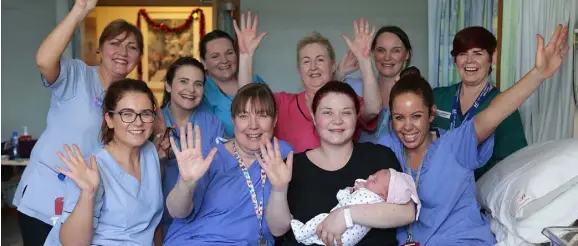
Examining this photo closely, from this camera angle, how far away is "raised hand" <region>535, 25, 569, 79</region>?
86.4 inches

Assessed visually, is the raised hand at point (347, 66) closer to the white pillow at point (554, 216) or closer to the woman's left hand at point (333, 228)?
the woman's left hand at point (333, 228)

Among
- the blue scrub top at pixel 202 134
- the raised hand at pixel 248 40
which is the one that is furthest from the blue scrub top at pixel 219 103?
the raised hand at pixel 248 40

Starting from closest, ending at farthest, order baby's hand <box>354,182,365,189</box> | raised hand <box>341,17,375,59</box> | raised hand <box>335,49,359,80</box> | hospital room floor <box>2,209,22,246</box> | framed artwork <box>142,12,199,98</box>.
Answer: baby's hand <box>354,182,365,189</box> < raised hand <box>341,17,375,59</box> < raised hand <box>335,49,359,80</box> < hospital room floor <box>2,209,22,246</box> < framed artwork <box>142,12,199,98</box>

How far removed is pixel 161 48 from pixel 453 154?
222 inches

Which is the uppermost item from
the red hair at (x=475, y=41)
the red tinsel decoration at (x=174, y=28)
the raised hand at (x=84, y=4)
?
the red tinsel decoration at (x=174, y=28)

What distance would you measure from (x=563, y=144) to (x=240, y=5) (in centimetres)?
416

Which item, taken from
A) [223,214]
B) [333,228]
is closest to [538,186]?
[333,228]

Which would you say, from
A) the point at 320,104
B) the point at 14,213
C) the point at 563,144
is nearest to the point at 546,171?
the point at 563,144

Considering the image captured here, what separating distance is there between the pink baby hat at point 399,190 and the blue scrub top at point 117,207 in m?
0.85

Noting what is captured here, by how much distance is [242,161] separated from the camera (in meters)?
2.38

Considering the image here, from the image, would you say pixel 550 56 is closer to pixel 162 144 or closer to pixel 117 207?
pixel 162 144

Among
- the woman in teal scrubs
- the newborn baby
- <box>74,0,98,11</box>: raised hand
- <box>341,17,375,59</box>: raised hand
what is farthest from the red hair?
<box>74,0,98,11</box>: raised hand

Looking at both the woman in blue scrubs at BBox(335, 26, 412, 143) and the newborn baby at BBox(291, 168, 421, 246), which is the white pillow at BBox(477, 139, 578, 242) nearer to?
the newborn baby at BBox(291, 168, 421, 246)

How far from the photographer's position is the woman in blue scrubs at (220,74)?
3088 millimetres
